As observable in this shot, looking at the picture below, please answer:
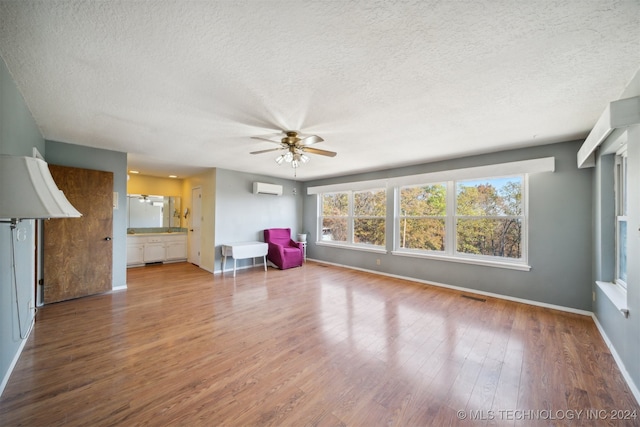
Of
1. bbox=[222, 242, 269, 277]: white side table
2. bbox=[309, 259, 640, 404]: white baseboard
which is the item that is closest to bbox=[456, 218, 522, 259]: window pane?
bbox=[309, 259, 640, 404]: white baseboard

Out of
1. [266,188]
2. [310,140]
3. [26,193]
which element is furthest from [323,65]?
[266,188]

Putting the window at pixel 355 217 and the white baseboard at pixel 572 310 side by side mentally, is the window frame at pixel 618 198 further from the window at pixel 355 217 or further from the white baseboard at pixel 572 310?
the window at pixel 355 217

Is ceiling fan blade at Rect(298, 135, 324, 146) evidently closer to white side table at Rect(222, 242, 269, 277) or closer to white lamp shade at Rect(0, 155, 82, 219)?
white lamp shade at Rect(0, 155, 82, 219)

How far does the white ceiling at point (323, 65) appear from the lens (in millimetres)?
1262

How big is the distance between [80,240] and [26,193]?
308 centimetres

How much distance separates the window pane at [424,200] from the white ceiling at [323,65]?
1610mm

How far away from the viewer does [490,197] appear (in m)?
3.95

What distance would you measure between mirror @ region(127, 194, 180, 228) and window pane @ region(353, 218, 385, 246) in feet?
16.8

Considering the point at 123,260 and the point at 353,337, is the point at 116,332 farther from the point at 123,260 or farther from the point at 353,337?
the point at 353,337

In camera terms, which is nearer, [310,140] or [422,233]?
[310,140]

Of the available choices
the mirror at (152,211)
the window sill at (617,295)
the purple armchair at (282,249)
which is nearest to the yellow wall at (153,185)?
the mirror at (152,211)

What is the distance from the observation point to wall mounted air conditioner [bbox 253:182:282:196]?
578 centimetres

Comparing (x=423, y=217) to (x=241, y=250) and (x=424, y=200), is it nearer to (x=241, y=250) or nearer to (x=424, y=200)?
(x=424, y=200)

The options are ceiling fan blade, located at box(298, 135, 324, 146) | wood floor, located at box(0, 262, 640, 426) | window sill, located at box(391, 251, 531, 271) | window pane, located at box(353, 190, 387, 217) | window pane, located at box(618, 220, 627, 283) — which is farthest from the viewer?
window pane, located at box(353, 190, 387, 217)
